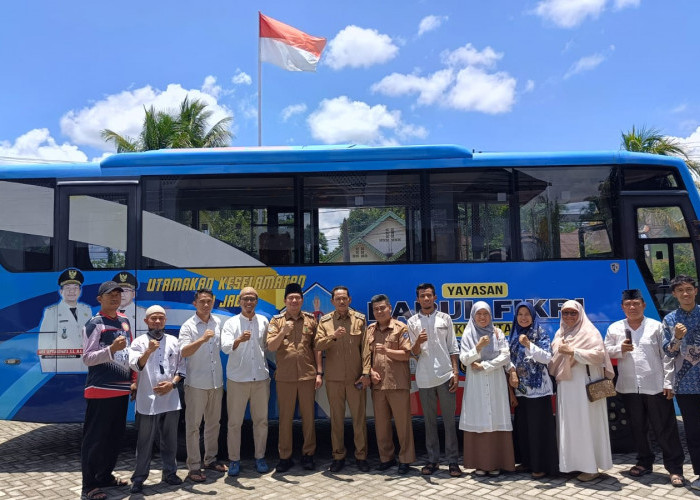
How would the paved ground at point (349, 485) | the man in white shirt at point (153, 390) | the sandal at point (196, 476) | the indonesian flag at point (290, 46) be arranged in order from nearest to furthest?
the paved ground at point (349, 485) < the man in white shirt at point (153, 390) < the sandal at point (196, 476) < the indonesian flag at point (290, 46)

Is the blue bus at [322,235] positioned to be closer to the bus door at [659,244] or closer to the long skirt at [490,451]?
the bus door at [659,244]

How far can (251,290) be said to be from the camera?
5.33m

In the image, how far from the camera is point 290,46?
1497 cm

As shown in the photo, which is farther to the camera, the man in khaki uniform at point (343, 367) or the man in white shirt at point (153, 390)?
the man in khaki uniform at point (343, 367)

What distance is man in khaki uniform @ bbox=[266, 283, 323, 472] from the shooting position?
5.35 meters

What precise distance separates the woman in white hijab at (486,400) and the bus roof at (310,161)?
6.30 ft

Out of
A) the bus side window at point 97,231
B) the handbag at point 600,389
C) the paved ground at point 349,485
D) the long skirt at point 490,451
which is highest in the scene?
the bus side window at point 97,231

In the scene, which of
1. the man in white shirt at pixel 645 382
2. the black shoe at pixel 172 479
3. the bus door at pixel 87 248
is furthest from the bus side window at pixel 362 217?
the black shoe at pixel 172 479

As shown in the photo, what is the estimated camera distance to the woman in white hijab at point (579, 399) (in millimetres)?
4898

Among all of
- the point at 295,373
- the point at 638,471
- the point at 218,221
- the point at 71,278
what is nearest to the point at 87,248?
the point at 71,278

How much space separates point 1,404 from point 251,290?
332 cm

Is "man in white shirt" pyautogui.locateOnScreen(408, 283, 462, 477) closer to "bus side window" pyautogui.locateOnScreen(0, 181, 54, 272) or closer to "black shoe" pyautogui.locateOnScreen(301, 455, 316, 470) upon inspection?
"black shoe" pyautogui.locateOnScreen(301, 455, 316, 470)

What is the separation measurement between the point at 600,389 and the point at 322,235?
3363 millimetres

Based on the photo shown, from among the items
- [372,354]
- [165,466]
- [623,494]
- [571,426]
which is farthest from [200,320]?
[623,494]
